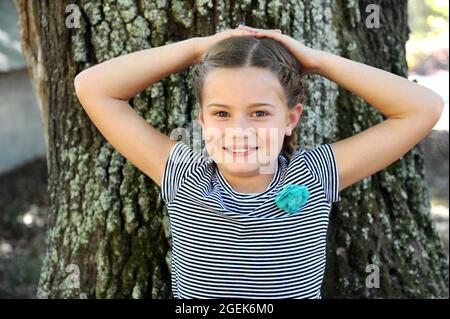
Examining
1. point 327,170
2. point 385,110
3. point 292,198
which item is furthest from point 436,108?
point 292,198

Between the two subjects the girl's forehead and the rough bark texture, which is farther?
the rough bark texture

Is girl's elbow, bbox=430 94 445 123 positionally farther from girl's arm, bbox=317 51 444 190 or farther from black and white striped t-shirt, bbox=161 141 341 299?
black and white striped t-shirt, bbox=161 141 341 299

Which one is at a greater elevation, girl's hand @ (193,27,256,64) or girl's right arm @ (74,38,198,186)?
girl's hand @ (193,27,256,64)

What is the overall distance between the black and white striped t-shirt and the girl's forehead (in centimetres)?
27

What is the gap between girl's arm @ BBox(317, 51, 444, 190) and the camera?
2.54 meters

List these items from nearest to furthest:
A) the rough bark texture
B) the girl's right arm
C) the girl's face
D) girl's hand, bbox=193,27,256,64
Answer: the girl's face → girl's hand, bbox=193,27,256,64 → the girl's right arm → the rough bark texture

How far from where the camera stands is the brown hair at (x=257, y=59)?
7.90ft

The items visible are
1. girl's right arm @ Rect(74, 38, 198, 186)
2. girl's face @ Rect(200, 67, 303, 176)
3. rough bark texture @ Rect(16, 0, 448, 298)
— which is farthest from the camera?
rough bark texture @ Rect(16, 0, 448, 298)

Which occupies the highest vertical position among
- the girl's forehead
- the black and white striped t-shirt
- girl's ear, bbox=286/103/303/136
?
the girl's forehead

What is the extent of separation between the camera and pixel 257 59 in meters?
2.41

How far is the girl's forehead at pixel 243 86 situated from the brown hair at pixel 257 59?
0.06ft

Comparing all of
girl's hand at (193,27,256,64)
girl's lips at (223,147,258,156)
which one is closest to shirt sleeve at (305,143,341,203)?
girl's lips at (223,147,258,156)

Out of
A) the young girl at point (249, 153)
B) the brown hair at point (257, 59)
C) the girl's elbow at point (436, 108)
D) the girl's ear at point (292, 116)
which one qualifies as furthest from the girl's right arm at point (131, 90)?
the girl's elbow at point (436, 108)

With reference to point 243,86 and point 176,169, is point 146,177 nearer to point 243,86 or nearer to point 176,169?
point 176,169
